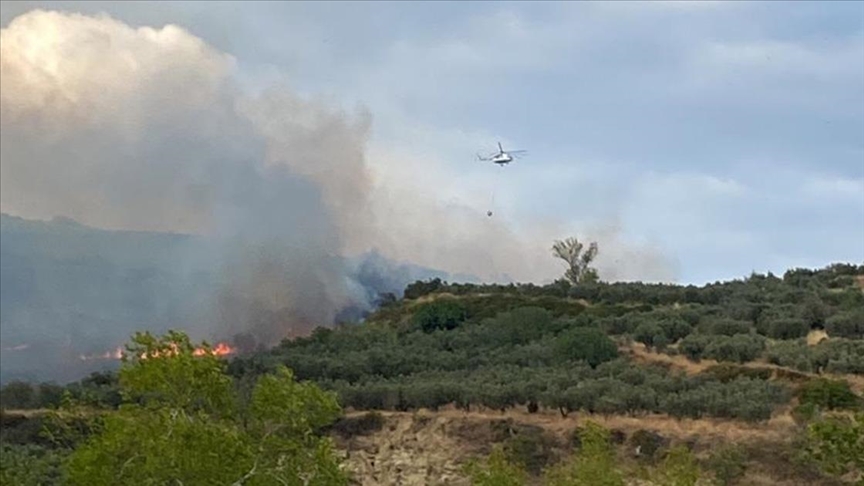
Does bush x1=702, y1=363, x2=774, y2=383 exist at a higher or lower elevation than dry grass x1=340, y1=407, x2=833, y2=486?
higher

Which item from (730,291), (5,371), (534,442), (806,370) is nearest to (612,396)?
(534,442)

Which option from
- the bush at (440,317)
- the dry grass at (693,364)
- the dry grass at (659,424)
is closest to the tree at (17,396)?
the dry grass at (659,424)

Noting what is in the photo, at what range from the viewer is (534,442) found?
40.9 m

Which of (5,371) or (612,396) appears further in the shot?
(5,371)

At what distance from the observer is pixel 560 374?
4959cm

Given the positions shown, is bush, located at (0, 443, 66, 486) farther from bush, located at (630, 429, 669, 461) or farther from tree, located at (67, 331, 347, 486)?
bush, located at (630, 429, 669, 461)

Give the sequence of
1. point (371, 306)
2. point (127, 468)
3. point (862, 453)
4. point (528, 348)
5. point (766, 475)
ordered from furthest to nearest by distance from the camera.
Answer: point (371, 306)
point (528, 348)
point (766, 475)
point (862, 453)
point (127, 468)

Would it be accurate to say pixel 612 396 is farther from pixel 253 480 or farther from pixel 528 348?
pixel 253 480

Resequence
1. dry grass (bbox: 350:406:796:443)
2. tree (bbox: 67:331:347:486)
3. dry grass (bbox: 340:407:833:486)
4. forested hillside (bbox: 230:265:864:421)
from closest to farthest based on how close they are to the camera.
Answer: tree (bbox: 67:331:347:486) → dry grass (bbox: 340:407:833:486) → dry grass (bbox: 350:406:796:443) → forested hillside (bbox: 230:265:864:421)

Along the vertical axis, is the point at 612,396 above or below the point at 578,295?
below

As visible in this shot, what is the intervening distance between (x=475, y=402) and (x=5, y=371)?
132 feet

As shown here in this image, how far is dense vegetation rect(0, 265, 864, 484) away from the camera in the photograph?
66.8ft

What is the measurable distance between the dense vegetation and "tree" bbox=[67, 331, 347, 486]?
0.16ft

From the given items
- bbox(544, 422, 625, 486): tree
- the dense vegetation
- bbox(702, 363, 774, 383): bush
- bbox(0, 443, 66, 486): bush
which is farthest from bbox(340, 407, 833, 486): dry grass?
bbox(0, 443, 66, 486): bush
